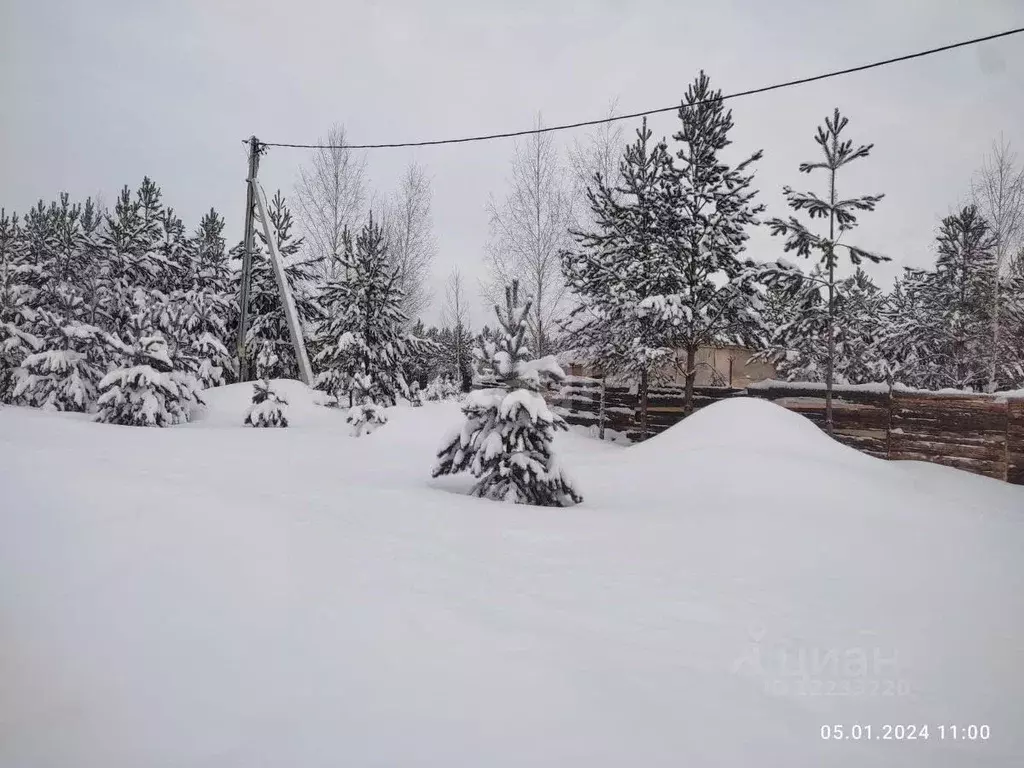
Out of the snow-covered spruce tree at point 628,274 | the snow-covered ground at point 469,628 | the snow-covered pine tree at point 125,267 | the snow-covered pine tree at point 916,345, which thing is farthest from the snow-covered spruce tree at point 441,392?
the snow-covered ground at point 469,628

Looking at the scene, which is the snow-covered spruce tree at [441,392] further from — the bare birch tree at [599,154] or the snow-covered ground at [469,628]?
the snow-covered ground at [469,628]

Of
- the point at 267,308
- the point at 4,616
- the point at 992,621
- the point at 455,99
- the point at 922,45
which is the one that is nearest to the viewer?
the point at 4,616

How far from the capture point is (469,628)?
228cm

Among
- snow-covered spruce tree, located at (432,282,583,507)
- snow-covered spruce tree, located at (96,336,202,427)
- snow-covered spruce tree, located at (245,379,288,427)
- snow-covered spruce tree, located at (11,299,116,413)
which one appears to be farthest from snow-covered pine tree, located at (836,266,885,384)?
snow-covered spruce tree, located at (11,299,116,413)

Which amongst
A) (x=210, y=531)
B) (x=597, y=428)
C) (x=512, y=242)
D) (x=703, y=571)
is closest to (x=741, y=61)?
(x=703, y=571)

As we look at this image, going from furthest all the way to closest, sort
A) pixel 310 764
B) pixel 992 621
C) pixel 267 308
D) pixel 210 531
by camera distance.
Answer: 1. pixel 267 308
2. pixel 210 531
3. pixel 992 621
4. pixel 310 764

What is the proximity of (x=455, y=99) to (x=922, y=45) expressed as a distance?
13.8ft

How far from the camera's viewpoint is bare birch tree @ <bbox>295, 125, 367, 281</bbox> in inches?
824

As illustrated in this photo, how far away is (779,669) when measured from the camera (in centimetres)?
216

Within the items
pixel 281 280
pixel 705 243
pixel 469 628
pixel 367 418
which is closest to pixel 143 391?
pixel 367 418

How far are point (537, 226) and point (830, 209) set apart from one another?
30.4ft

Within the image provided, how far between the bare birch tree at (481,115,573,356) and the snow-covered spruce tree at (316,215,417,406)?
14.5ft

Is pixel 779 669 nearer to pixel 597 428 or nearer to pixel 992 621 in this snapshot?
pixel 992 621

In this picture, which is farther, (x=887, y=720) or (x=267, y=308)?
(x=267, y=308)
